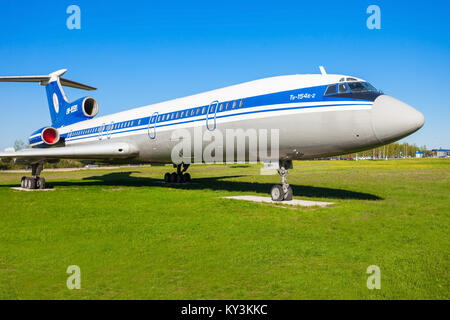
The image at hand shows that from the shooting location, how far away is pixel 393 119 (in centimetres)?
920

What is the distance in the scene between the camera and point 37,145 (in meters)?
23.7

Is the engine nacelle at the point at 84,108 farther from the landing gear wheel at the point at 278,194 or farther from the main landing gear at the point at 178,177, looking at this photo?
the landing gear wheel at the point at 278,194

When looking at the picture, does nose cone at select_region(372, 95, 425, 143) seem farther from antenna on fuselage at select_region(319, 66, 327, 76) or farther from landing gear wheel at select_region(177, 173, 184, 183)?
landing gear wheel at select_region(177, 173, 184, 183)

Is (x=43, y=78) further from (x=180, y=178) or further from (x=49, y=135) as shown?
(x=180, y=178)

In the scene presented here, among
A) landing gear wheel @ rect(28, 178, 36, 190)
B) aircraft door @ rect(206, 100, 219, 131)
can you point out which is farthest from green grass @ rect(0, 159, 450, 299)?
landing gear wheel @ rect(28, 178, 36, 190)

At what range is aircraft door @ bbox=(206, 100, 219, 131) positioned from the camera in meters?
13.4

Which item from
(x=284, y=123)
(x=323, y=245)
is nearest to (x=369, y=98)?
(x=284, y=123)

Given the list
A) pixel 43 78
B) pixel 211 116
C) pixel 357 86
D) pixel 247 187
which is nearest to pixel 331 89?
pixel 357 86

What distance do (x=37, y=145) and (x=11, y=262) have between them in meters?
20.4

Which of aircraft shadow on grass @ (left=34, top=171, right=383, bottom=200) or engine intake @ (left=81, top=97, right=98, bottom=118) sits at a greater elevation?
engine intake @ (left=81, top=97, right=98, bottom=118)

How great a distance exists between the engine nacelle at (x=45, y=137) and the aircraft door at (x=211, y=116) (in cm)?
1347

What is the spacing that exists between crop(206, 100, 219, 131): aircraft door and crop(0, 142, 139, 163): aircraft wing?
253 inches

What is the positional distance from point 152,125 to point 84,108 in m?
9.80
